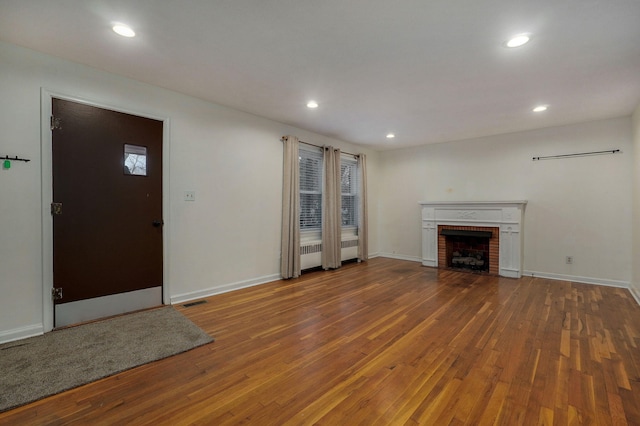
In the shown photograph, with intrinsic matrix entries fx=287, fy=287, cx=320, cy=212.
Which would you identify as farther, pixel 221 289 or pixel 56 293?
pixel 221 289

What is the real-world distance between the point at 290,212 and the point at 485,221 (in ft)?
11.4

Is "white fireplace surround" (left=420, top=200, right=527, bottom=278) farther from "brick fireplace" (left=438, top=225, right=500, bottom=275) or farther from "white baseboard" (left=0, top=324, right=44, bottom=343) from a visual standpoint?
"white baseboard" (left=0, top=324, right=44, bottom=343)

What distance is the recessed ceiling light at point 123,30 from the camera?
2.21 meters

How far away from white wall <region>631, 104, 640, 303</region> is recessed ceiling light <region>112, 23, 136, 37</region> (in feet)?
19.0

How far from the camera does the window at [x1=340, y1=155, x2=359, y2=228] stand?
621 cm

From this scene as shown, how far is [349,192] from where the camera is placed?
6293 mm

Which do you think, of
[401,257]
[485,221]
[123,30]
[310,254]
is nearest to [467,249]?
[485,221]

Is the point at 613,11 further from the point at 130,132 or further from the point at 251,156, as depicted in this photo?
the point at 130,132

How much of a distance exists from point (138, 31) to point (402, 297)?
12.7 feet

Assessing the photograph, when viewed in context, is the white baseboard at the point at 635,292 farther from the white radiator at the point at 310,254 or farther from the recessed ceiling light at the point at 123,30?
the recessed ceiling light at the point at 123,30

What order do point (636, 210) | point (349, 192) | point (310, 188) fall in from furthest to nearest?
point (349, 192) < point (310, 188) < point (636, 210)

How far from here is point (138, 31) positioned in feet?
7.43

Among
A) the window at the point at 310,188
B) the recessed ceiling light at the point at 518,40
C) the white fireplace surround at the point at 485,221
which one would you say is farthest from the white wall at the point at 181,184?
the recessed ceiling light at the point at 518,40

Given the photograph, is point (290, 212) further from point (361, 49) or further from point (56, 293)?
point (56, 293)
